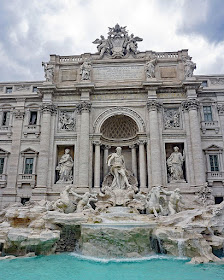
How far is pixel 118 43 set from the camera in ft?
72.3

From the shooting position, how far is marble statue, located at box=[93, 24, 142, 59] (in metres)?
21.6

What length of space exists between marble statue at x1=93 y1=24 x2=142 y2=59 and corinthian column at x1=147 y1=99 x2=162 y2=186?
584cm

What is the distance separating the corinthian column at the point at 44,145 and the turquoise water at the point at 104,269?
858 cm

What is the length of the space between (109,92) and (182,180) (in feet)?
31.6

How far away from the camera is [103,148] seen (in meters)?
20.2

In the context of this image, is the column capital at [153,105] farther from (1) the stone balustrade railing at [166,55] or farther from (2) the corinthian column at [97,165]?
(2) the corinthian column at [97,165]

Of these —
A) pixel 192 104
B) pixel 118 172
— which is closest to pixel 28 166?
pixel 118 172

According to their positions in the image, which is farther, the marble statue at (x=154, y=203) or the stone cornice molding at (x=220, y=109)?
the stone cornice molding at (x=220, y=109)

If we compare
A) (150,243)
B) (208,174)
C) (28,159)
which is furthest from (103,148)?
(150,243)

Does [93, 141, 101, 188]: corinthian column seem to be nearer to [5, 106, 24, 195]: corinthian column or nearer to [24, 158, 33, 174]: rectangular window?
[24, 158, 33, 174]: rectangular window

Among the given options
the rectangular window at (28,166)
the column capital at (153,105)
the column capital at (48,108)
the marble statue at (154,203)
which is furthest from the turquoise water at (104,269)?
the column capital at (48,108)

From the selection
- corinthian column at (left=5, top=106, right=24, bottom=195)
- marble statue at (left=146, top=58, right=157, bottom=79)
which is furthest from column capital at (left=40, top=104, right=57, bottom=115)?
marble statue at (left=146, top=58, right=157, bottom=79)

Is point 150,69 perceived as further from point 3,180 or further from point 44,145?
point 3,180

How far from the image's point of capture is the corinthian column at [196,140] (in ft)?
57.6
